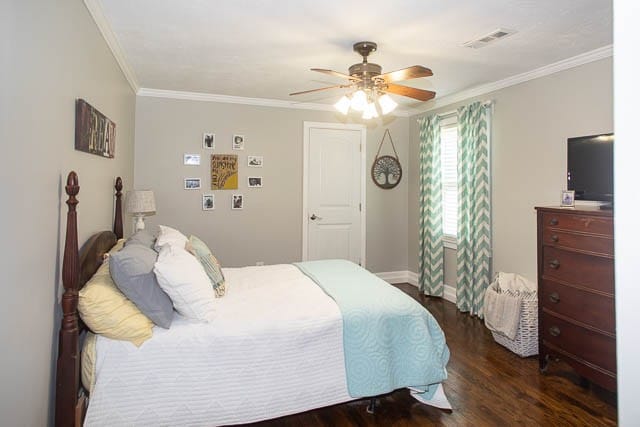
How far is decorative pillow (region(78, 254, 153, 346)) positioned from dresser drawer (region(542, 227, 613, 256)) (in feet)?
8.66

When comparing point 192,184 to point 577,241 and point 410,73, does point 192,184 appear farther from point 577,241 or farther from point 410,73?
point 577,241

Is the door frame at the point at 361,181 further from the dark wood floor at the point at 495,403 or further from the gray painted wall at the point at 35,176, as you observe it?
the gray painted wall at the point at 35,176

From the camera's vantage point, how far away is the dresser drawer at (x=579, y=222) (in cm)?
223

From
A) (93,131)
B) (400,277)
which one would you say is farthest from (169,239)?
(400,277)

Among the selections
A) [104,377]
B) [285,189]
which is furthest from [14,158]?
[285,189]

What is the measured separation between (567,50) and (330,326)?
2755 millimetres

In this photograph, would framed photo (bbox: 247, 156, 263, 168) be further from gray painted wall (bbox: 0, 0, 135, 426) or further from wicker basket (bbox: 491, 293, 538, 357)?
wicker basket (bbox: 491, 293, 538, 357)

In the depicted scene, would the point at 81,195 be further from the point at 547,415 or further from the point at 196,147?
the point at 547,415

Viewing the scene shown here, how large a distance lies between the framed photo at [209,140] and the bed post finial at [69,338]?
2678 mm

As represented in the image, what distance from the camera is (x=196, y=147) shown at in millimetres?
4238

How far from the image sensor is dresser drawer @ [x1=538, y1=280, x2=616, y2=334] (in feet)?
7.32

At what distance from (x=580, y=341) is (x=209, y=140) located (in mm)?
3929

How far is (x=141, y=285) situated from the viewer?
1.81 m

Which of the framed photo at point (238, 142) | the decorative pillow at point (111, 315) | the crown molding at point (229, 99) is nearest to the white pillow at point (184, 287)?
the decorative pillow at point (111, 315)
